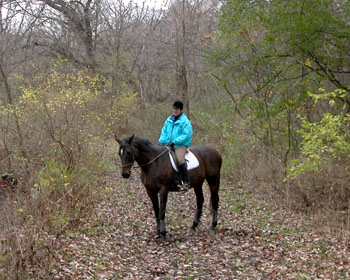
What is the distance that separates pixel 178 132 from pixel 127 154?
4.68 feet

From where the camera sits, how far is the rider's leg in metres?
8.57

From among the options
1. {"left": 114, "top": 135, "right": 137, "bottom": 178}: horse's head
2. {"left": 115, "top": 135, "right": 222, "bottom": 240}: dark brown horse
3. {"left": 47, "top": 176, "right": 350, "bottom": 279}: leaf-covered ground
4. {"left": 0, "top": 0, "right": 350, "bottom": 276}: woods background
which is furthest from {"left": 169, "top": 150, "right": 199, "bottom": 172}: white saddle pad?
{"left": 0, "top": 0, "right": 350, "bottom": 276}: woods background

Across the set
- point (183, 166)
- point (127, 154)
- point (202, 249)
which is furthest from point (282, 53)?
point (202, 249)

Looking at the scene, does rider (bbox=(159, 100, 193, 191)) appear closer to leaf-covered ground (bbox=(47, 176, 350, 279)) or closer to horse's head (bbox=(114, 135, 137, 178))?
horse's head (bbox=(114, 135, 137, 178))

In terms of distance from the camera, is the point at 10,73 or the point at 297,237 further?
the point at 10,73

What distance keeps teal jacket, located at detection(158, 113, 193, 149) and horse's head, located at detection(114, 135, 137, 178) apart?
1.05 meters

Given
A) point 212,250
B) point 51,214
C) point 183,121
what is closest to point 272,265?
point 212,250

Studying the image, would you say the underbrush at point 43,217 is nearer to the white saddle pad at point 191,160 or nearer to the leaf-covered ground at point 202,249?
the leaf-covered ground at point 202,249

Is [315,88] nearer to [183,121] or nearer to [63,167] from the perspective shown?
[183,121]

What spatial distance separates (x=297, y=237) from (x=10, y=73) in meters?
11.6

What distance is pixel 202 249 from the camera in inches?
306

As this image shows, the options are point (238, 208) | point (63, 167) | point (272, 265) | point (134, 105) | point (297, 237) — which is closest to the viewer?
point (272, 265)

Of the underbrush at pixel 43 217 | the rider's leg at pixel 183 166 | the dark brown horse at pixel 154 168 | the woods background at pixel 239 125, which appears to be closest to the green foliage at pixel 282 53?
the woods background at pixel 239 125

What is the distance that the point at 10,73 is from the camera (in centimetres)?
1438
